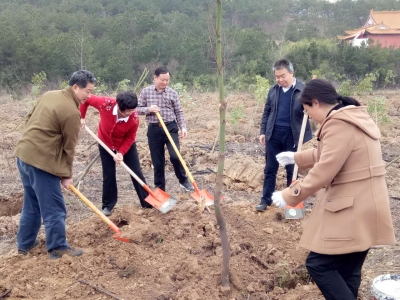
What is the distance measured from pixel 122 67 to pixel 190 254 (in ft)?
56.3

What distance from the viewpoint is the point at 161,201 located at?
16.5 feet

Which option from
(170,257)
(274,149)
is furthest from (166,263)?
(274,149)

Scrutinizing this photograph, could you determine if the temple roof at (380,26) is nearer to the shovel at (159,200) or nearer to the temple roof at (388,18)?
the temple roof at (388,18)

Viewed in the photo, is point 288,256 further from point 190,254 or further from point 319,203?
point 319,203

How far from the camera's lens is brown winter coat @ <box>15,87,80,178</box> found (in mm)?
3621

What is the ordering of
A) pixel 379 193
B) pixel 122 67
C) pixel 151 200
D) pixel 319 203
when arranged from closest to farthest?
1. pixel 379 193
2. pixel 319 203
3. pixel 151 200
4. pixel 122 67

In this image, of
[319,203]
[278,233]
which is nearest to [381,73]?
[278,233]

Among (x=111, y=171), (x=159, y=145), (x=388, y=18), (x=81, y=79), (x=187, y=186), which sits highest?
(x=388, y=18)

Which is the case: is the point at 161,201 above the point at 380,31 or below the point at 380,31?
below

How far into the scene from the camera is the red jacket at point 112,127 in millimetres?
4719

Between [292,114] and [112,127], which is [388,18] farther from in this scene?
[112,127]

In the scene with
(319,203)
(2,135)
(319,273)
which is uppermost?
(319,203)

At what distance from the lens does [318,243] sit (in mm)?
2654

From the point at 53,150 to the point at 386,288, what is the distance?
2655 mm
